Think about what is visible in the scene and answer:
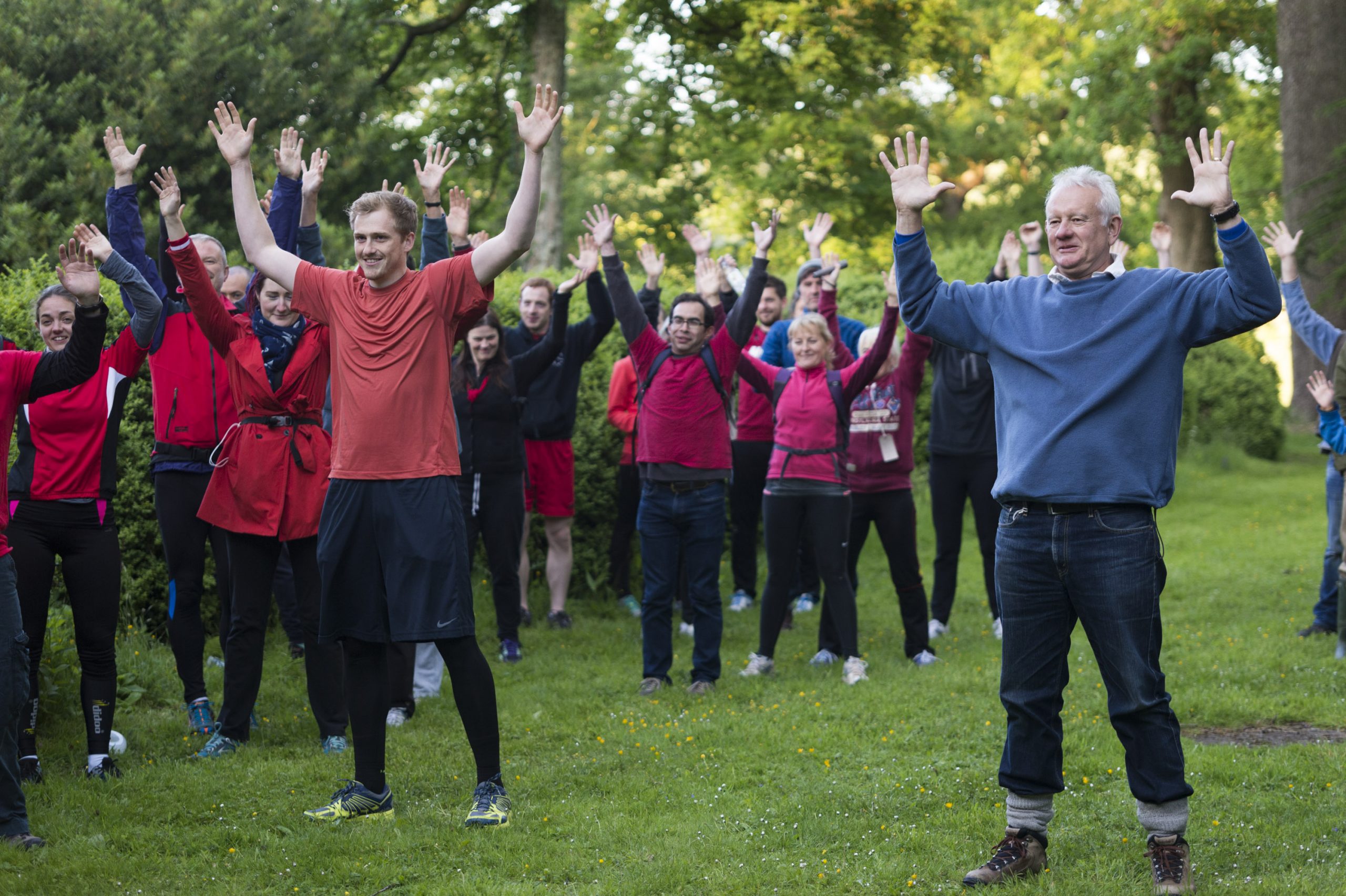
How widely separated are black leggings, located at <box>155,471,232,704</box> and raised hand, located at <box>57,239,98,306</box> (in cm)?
162

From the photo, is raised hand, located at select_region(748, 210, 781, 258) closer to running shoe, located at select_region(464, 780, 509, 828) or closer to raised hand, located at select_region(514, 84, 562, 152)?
raised hand, located at select_region(514, 84, 562, 152)

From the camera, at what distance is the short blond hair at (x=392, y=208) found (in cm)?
486

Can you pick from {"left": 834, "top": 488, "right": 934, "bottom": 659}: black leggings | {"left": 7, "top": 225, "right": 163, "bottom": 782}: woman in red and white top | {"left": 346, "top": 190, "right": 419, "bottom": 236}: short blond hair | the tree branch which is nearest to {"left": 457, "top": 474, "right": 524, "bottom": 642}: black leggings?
{"left": 834, "top": 488, "right": 934, "bottom": 659}: black leggings

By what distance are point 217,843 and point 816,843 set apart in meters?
2.29

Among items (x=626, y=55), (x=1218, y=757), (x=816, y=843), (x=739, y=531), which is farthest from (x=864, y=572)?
(x=626, y=55)

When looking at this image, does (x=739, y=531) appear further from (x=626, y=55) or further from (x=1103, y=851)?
(x=626, y=55)

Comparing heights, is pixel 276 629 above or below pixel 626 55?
below

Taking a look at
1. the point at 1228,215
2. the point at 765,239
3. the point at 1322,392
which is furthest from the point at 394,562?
the point at 1322,392

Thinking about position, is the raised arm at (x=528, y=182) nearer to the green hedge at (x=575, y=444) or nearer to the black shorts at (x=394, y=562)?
the black shorts at (x=394, y=562)

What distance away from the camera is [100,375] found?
569 centimetres

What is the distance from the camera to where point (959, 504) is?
29.2ft

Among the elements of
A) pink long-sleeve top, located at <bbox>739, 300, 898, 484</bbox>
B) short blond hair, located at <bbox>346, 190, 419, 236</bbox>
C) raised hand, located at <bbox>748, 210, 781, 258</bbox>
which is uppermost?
raised hand, located at <bbox>748, 210, 781, 258</bbox>

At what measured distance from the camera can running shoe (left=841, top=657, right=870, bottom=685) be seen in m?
7.58

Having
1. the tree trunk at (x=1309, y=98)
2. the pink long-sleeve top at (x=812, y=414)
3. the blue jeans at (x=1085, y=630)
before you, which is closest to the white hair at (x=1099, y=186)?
the blue jeans at (x=1085, y=630)
